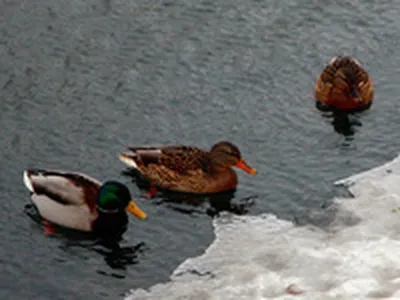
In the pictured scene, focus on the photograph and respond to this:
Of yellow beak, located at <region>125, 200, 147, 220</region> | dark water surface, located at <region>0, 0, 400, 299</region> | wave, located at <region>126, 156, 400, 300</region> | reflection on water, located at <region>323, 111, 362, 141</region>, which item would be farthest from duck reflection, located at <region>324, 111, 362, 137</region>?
yellow beak, located at <region>125, 200, 147, 220</region>

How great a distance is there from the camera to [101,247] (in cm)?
1336

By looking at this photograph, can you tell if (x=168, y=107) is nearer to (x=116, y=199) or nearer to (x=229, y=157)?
(x=229, y=157)

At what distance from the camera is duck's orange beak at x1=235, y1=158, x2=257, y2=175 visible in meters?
14.5

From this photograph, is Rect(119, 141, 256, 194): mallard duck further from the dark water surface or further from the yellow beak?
the yellow beak

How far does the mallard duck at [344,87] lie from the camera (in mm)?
16875

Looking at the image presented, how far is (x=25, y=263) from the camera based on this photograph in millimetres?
12664

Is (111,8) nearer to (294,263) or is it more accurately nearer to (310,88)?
(310,88)

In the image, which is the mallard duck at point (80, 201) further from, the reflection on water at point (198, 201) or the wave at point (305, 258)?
Result: the wave at point (305, 258)

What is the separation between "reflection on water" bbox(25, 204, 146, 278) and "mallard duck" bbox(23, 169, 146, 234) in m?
0.10

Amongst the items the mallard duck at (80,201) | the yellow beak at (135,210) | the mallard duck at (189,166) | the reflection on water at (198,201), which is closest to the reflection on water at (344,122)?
the mallard duck at (189,166)

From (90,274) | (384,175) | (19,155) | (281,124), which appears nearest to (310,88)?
(281,124)

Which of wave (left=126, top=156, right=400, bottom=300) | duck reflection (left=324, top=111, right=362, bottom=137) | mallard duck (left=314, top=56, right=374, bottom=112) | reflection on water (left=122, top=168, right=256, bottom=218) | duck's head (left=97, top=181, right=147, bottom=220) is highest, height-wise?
mallard duck (left=314, top=56, right=374, bottom=112)

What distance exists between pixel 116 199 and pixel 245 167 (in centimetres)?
188

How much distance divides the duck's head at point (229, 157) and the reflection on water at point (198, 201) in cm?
38
